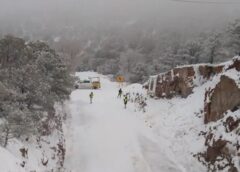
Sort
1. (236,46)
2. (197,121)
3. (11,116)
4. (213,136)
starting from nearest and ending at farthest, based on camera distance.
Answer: (11,116), (213,136), (197,121), (236,46)

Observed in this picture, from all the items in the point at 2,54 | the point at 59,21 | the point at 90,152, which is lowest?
the point at 90,152

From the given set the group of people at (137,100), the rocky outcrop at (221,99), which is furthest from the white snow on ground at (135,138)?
the rocky outcrop at (221,99)

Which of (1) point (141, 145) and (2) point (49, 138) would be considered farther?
(1) point (141, 145)

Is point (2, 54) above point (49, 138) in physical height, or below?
above

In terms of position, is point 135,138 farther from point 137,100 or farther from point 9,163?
point 137,100

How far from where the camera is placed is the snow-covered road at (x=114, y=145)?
1911 centimetres

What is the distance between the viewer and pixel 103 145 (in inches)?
876

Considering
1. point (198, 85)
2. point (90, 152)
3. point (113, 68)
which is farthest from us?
point (113, 68)

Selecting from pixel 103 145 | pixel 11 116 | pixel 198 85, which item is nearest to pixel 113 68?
pixel 198 85

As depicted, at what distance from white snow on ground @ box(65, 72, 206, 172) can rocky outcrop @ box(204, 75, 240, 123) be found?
49.6 inches

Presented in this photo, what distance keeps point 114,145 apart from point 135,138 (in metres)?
1.90

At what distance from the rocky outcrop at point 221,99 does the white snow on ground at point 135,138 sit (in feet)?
4.13

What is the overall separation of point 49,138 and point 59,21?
177m

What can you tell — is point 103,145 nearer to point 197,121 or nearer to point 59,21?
point 197,121
